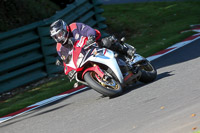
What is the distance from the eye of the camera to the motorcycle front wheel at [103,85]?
7.49 meters

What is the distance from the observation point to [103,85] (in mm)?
7676

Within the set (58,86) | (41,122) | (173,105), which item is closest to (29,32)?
(58,86)

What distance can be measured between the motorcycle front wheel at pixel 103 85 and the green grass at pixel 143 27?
255cm

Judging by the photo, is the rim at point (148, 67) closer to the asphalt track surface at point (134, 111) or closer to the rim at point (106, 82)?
the asphalt track surface at point (134, 111)

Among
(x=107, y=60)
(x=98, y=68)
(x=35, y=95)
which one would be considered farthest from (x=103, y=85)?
(x=35, y=95)

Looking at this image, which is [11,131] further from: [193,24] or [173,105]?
[193,24]

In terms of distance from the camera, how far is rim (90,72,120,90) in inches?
302

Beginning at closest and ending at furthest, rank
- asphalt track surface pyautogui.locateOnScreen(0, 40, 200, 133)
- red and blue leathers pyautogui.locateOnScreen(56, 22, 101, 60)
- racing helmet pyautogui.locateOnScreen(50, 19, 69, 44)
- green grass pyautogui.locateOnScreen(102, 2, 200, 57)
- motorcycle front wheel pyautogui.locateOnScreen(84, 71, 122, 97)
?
1. asphalt track surface pyautogui.locateOnScreen(0, 40, 200, 133)
2. motorcycle front wheel pyautogui.locateOnScreen(84, 71, 122, 97)
3. racing helmet pyautogui.locateOnScreen(50, 19, 69, 44)
4. red and blue leathers pyautogui.locateOnScreen(56, 22, 101, 60)
5. green grass pyautogui.locateOnScreen(102, 2, 200, 57)

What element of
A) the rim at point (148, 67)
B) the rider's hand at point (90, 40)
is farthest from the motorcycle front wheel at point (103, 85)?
the rim at point (148, 67)

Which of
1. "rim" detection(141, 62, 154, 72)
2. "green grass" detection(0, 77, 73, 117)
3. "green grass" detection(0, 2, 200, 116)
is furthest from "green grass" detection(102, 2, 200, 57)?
"rim" detection(141, 62, 154, 72)

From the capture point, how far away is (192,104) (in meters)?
5.97

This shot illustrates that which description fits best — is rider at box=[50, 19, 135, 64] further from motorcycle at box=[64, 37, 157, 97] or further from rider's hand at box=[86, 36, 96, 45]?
motorcycle at box=[64, 37, 157, 97]

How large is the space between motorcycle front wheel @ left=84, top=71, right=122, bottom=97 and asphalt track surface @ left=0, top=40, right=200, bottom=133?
14cm

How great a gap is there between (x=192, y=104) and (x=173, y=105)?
1.01ft
